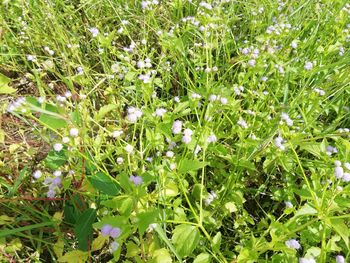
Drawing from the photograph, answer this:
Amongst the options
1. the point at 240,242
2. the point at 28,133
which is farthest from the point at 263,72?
the point at 28,133

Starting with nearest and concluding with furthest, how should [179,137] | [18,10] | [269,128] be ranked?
[179,137] < [269,128] < [18,10]

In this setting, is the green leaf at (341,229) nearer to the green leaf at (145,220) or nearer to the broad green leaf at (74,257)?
the green leaf at (145,220)

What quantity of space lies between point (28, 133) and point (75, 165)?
29.7 inches

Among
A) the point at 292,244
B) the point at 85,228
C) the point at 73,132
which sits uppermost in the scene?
the point at 73,132

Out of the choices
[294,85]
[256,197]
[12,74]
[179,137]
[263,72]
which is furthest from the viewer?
[12,74]

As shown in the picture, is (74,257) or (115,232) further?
(74,257)

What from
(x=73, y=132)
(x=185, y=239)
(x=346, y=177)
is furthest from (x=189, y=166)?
(x=346, y=177)

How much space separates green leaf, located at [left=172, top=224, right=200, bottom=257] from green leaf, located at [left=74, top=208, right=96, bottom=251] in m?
0.33

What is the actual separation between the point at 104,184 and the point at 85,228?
0.20 metres

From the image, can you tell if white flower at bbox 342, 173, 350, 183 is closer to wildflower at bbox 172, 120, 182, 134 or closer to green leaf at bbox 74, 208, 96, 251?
wildflower at bbox 172, 120, 182, 134

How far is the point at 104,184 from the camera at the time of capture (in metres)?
1.08

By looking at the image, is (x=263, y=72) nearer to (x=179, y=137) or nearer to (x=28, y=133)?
(x=179, y=137)

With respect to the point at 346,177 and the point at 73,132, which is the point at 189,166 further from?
the point at 346,177

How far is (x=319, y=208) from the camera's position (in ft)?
3.18
